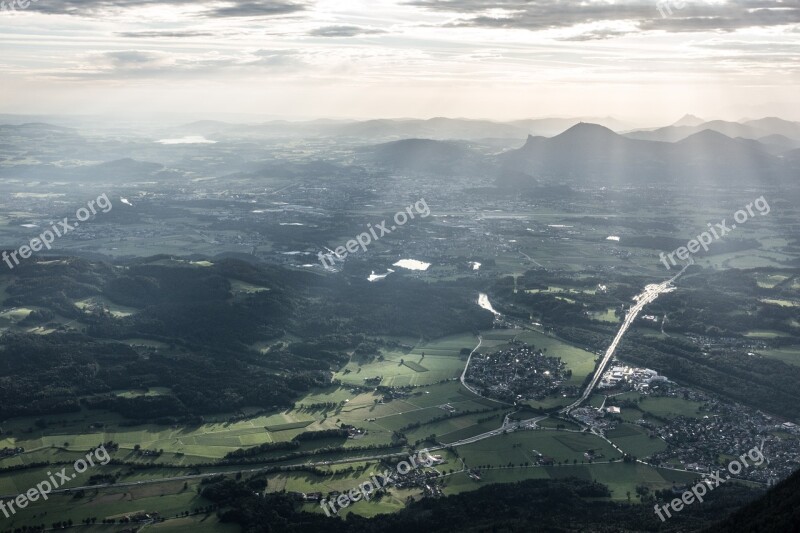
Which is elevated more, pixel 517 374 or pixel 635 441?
pixel 635 441

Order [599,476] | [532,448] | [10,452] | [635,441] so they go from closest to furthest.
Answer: [599,476] → [10,452] → [532,448] → [635,441]

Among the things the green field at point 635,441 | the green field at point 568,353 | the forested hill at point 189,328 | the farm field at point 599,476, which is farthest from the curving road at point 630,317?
the forested hill at point 189,328

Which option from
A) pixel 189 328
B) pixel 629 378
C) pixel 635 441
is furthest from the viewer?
pixel 189 328

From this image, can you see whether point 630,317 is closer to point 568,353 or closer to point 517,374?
point 568,353

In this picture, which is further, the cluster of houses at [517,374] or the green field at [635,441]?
the cluster of houses at [517,374]

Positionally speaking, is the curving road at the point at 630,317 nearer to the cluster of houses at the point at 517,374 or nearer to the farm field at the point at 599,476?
the cluster of houses at the point at 517,374

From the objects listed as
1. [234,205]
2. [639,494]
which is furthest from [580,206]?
[639,494]

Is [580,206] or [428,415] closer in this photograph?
[428,415]

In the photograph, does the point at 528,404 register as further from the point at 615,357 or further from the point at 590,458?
the point at 615,357

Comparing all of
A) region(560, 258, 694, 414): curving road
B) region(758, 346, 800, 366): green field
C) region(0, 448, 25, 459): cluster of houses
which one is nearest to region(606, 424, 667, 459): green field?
region(560, 258, 694, 414): curving road

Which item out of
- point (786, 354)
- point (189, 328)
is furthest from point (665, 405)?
point (189, 328)

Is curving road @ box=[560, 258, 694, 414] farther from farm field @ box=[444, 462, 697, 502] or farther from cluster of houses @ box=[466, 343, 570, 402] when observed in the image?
farm field @ box=[444, 462, 697, 502]
